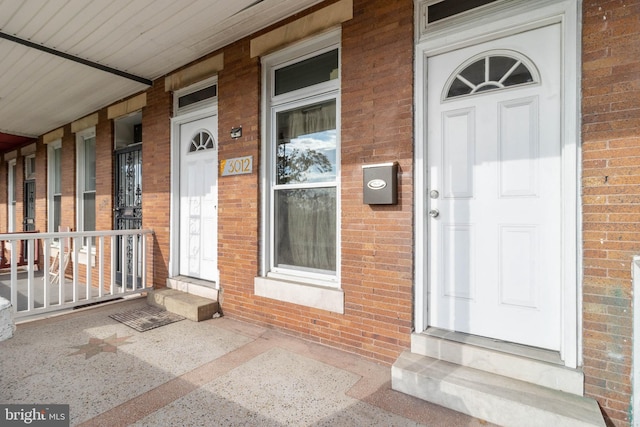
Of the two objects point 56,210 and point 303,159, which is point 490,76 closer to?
point 303,159

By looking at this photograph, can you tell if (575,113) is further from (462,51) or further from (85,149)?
(85,149)

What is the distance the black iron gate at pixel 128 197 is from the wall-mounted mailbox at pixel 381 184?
4157mm

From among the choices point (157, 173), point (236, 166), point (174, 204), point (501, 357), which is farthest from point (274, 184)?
point (501, 357)

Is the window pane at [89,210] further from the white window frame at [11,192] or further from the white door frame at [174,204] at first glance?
the white window frame at [11,192]

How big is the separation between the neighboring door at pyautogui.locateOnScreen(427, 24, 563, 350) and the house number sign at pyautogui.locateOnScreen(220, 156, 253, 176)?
6.64 ft

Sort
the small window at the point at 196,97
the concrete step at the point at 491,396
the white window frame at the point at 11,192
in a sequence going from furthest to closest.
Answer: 1. the white window frame at the point at 11,192
2. the small window at the point at 196,97
3. the concrete step at the point at 491,396

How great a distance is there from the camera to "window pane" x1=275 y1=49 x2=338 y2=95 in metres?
3.32

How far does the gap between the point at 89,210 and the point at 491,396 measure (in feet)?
24.6

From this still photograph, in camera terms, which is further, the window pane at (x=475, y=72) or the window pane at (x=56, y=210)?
the window pane at (x=56, y=210)

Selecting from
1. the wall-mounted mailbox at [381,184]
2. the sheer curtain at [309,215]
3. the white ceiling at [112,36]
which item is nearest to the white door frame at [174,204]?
the white ceiling at [112,36]

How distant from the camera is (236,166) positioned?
12.8 feet

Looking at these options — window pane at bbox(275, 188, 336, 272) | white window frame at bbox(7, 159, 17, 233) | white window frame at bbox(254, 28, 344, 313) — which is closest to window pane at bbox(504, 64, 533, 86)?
white window frame at bbox(254, 28, 344, 313)

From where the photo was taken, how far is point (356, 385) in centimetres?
245

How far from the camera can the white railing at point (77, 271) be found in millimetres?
3709
